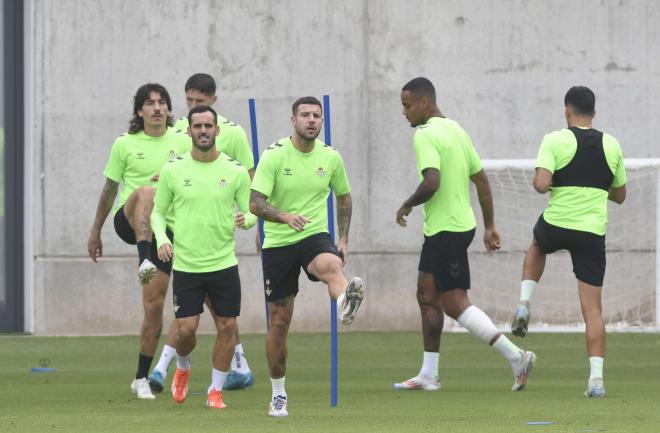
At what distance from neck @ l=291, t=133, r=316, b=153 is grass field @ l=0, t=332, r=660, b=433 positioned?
4.78ft

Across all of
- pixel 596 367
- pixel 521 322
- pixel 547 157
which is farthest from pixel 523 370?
pixel 547 157

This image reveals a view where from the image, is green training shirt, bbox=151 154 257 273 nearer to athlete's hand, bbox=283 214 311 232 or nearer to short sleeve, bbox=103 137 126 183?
athlete's hand, bbox=283 214 311 232

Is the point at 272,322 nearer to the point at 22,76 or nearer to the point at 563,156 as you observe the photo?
the point at 563,156

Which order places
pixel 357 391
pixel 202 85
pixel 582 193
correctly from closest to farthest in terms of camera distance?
pixel 582 193 → pixel 357 391 → pixel 202 85

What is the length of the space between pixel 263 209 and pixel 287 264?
411 millimetres

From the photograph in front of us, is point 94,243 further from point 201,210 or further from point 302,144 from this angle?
point 302,144

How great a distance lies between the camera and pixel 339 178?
9.02 metres

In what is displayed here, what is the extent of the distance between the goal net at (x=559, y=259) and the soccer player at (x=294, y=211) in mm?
6457

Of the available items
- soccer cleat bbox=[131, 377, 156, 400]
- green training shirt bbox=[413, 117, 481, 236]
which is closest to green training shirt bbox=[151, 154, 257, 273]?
soccer cleat bbox=[131, 377, 156, 400]

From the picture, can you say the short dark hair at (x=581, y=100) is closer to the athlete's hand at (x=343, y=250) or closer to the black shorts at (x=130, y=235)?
the athlete's hand at (x=343, y=250)

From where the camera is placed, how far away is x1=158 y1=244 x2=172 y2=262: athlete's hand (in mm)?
8703

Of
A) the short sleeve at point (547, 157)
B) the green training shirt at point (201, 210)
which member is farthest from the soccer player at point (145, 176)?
the short sleeve at point (547, 157)

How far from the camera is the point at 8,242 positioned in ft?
52.8

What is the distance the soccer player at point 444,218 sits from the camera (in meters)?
10.1
